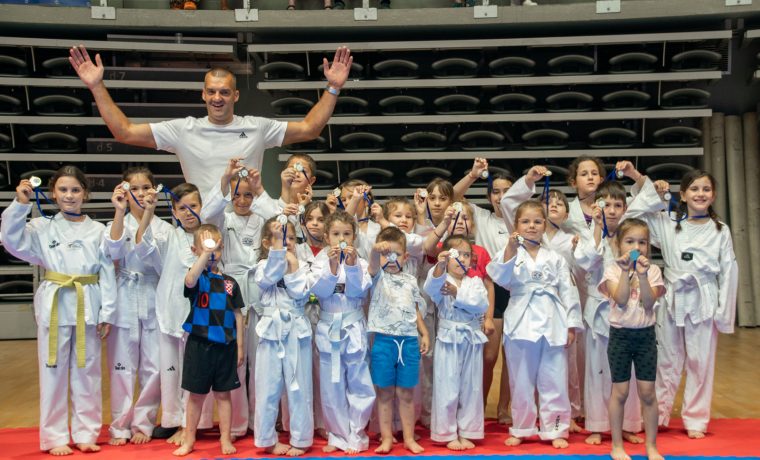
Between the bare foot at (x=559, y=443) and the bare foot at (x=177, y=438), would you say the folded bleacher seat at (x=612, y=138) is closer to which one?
the bare foot at (x=559, y=443)

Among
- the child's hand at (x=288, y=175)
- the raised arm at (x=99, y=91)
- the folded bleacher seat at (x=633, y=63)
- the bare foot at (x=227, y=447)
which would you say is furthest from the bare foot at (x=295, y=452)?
the folded bleacher seat at (x=633, y=63)

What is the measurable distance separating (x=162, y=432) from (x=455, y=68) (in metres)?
4.70

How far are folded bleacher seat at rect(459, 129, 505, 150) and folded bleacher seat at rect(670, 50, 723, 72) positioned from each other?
1750 millimetres

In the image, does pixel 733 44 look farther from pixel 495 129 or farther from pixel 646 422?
pixel 646 422

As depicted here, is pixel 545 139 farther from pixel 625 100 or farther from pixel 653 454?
pixel 653 454

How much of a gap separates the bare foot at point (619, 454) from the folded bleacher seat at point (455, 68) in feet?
14.9

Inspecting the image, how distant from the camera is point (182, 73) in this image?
721 centimetres

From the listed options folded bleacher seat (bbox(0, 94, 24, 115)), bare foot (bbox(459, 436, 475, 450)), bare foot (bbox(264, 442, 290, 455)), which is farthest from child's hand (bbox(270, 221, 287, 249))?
folded bleacher seat (bbox(0, 94, 24, 115))

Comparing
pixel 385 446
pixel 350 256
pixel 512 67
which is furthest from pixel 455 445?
pixel 512 67

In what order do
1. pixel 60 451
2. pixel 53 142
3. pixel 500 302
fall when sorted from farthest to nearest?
pixel 53 142, pixel 500 302, pixel 60 451

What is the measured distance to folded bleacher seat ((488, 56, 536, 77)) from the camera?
274 inches

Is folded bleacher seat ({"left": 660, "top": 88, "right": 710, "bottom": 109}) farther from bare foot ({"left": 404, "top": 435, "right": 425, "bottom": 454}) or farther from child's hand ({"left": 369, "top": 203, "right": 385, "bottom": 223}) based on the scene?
bare foot ({"left": 404, "top": 435, "right": 425, "bottom": 454})

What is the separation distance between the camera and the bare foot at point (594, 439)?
354 cm

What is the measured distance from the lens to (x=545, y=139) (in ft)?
23.5
